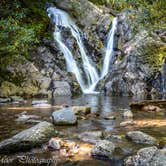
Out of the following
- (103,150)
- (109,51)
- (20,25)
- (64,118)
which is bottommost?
(103,150)

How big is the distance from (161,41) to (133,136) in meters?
20.6

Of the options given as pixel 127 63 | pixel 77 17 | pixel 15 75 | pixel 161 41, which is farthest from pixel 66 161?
pixel 77 17

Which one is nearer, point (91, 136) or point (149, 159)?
point (149, 159)

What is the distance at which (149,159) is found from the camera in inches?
251

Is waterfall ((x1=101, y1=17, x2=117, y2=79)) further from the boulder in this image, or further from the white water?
the boulder

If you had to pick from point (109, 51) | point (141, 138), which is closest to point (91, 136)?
point (141, 138)

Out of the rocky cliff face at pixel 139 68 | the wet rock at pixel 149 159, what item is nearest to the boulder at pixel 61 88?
the rocky cliff face at pixel 139 68

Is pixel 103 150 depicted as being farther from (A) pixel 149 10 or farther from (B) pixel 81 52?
(B) pixel 81 52

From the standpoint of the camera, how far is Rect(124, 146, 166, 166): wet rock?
624 cm

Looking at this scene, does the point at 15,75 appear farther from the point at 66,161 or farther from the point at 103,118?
the point at 66,161

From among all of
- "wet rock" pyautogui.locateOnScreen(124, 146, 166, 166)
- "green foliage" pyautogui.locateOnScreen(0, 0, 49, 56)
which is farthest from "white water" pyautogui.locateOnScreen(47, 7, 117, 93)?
"wet rock" pyautogui.locateOnScreen(124, 146, 166, 166)

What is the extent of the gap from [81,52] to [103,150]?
23.0 metres

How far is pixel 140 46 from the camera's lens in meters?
27.7

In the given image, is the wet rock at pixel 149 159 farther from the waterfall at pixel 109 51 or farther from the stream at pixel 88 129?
the waterfall at pixel 109 51
